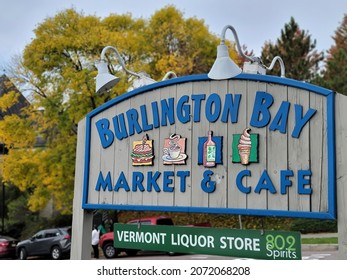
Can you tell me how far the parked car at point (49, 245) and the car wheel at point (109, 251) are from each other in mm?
1618

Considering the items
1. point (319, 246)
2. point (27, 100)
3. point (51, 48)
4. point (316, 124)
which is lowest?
point (319, 246)

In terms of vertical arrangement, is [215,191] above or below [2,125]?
below

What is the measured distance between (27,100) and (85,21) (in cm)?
471

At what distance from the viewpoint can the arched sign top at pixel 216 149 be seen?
5285 millimetres

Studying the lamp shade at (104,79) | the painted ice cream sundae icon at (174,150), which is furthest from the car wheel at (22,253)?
the painted ice cream sundae icon at (174,150)

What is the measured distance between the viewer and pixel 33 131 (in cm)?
2333

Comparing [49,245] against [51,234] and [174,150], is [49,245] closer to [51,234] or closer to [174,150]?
[51,234]

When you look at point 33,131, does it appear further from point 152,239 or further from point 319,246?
point 152,239

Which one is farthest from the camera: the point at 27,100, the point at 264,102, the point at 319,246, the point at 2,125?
the point at 27,100

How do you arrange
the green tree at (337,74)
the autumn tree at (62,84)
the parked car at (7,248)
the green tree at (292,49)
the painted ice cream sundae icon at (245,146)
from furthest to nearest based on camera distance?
1. the green tree at (292,49)
2. the green tree at (337,74)
3. the autumn tree at (62,84)
4. the parked car at (7,248)
5. the painted ice cream sundae icon at (245,146)

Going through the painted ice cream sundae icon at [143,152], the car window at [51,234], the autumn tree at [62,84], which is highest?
the autumn tree at [62,84]

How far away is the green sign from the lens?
5414 mm

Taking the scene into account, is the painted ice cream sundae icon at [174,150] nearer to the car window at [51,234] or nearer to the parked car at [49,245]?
the parked car at [49,245]
